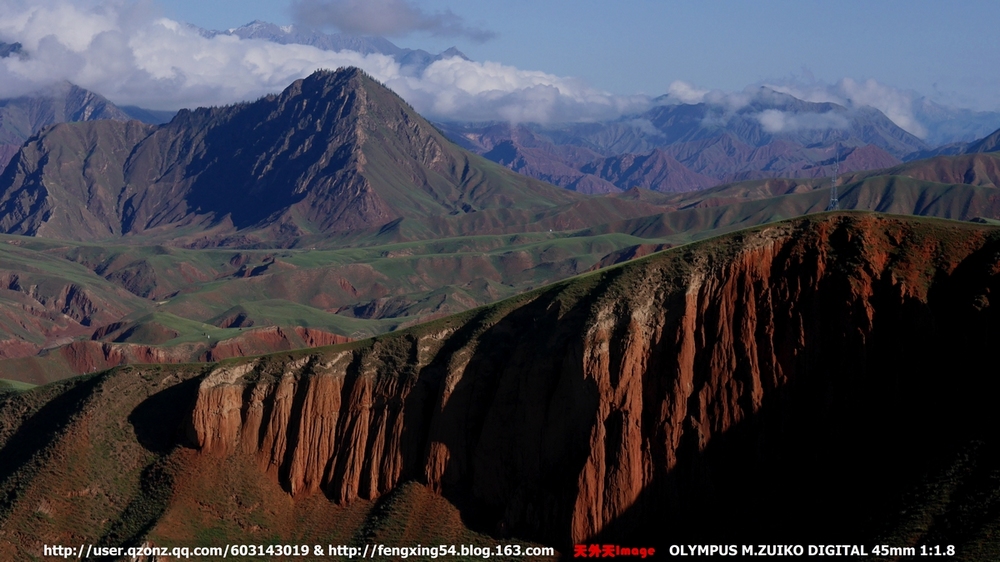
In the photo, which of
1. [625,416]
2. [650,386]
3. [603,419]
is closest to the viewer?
[625,416]

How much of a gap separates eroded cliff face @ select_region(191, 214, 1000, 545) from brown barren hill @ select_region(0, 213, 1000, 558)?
0.14 metres

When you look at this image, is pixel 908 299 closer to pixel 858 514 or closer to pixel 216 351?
pixel 858 514

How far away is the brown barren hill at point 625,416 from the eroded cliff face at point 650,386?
14cm

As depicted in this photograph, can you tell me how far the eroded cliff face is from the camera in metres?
67.6

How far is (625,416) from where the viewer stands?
234ft

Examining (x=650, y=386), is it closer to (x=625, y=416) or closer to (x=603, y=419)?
(x=625, y=416)

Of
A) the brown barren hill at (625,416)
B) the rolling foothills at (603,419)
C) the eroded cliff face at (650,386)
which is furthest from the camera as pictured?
the eroded cliff face at (650,386)

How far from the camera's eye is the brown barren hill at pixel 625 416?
2566 inches

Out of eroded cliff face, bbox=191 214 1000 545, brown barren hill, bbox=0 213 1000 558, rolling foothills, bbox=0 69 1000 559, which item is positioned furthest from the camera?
eroded cliff face, bbox=191 214 1000 545

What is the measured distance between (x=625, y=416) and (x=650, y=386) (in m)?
2.75

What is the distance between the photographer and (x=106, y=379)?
84.7 m

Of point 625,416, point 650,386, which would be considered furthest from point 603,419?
point 650,386

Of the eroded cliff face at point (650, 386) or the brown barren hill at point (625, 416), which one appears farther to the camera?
Answer: the eroded cliff face at point (650, 386)

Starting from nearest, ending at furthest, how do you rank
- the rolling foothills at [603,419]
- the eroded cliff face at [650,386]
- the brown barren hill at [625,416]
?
1. the brown barren hill at [625,416]
2. the rolling foothills at [603,419]
3. the eroded cliff face at [650,386]
